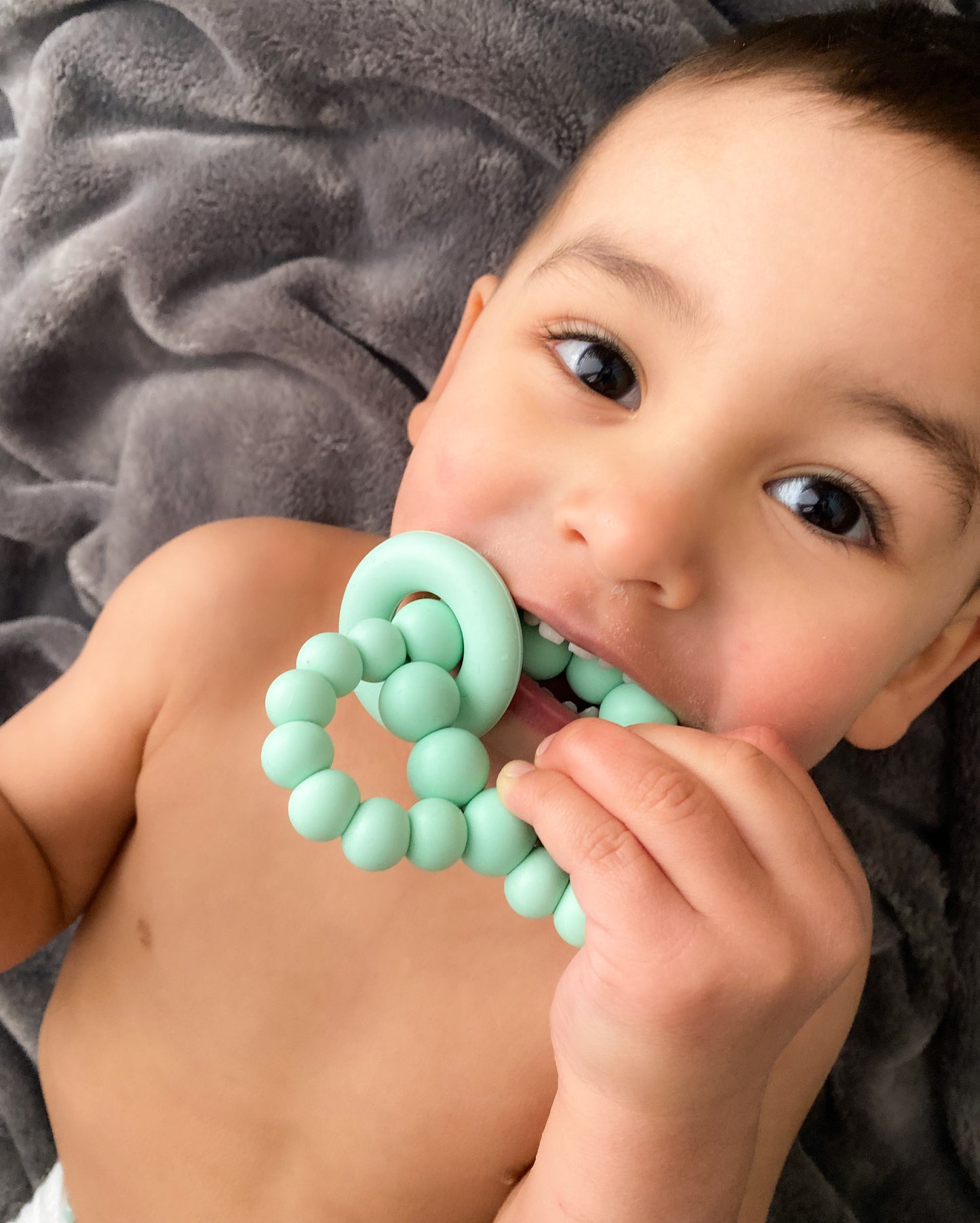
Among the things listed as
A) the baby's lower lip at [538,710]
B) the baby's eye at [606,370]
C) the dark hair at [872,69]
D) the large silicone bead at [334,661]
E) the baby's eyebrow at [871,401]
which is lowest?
the baby's lower lip at [538,710]

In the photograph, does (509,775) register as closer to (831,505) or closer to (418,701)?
(418,701)

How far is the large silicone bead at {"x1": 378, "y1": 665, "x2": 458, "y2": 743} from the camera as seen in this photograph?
0.71 meters

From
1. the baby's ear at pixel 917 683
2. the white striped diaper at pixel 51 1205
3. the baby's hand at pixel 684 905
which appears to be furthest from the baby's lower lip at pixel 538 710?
the white striped diaper at pixel 51 1205

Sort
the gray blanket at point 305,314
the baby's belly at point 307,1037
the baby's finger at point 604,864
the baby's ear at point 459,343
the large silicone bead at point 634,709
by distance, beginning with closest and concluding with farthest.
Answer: the baby's finger at point 604,864
the large silicone bead at point 634,709
the baby's belly at point 307,1037
the baby's ear at point 459,343
the gray blanket at point 305,314

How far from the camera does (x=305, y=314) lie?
3.95 feet

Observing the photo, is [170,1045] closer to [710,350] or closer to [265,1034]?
[265,1034]

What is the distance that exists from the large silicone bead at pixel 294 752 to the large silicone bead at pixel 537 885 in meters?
0.16

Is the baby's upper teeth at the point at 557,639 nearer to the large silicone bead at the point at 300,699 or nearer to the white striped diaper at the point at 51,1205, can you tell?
the large silicone bead at the point at 300,699

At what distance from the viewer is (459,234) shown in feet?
3.92

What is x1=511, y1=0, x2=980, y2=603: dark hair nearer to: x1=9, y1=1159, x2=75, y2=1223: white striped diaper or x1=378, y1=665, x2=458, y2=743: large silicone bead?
x1=378, y1=665, x2=458, y2=743: large silicone bead

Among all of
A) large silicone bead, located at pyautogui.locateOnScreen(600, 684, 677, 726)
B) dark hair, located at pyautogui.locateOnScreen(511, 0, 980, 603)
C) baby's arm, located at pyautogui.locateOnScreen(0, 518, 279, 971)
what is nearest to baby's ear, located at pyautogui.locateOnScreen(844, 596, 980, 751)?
dark hair, located at pyautogui.locateOnScreen(511, 0, 980, 603)

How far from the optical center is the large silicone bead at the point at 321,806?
658mm

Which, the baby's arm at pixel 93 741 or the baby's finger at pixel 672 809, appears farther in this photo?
the baby's arm at pixel 93 741

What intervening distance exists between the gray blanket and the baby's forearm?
60 cm
